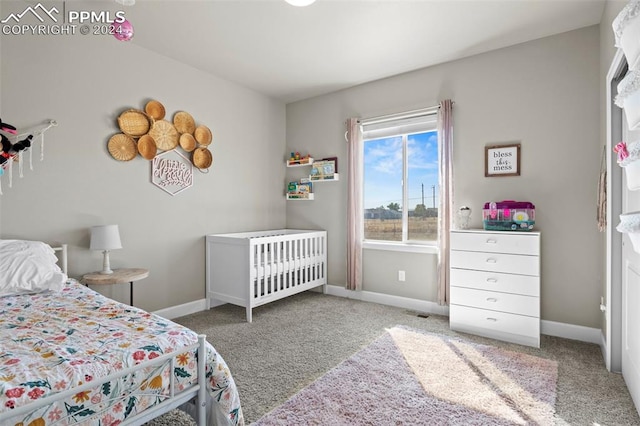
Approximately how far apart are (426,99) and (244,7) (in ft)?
6.36

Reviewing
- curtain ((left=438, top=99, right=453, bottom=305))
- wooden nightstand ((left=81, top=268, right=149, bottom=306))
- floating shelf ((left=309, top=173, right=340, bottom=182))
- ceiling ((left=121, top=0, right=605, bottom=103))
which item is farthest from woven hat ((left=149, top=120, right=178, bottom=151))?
curtain ((left=438, top=99, right=453, bottom=305))

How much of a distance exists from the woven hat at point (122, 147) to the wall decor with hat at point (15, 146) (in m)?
0.47

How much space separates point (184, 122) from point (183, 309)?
1.84 metres

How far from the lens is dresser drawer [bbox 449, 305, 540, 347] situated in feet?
8.39

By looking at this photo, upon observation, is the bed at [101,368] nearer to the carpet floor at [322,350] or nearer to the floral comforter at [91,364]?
the floral comforter at [91,364]

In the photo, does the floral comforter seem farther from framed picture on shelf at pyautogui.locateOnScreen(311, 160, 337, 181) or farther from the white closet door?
framed picture on shelf at pyautogui.locateOnScreen(311, 160, 337, 181)

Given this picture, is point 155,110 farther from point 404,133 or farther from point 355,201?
point 404,133

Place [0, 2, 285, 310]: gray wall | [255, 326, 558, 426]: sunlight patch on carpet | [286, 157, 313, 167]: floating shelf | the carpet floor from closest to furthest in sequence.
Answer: [255, 326, 558, 426]: sunlight patch on carpet → the carpet floor → [0, 2, 285, 310]: gray wall → [286, 157, 313, 167]: floating shelf

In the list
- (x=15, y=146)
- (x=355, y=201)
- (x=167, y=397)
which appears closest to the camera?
(x=167, y=397)

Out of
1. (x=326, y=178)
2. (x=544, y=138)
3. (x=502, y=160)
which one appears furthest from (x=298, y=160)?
(x=544, y=138)

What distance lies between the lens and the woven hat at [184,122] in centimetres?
326

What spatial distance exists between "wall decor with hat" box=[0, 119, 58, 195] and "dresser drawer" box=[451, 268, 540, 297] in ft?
11.0

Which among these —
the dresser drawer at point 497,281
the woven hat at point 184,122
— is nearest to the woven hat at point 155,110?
the woven hat at point 184,122

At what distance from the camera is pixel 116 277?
2.50 m
